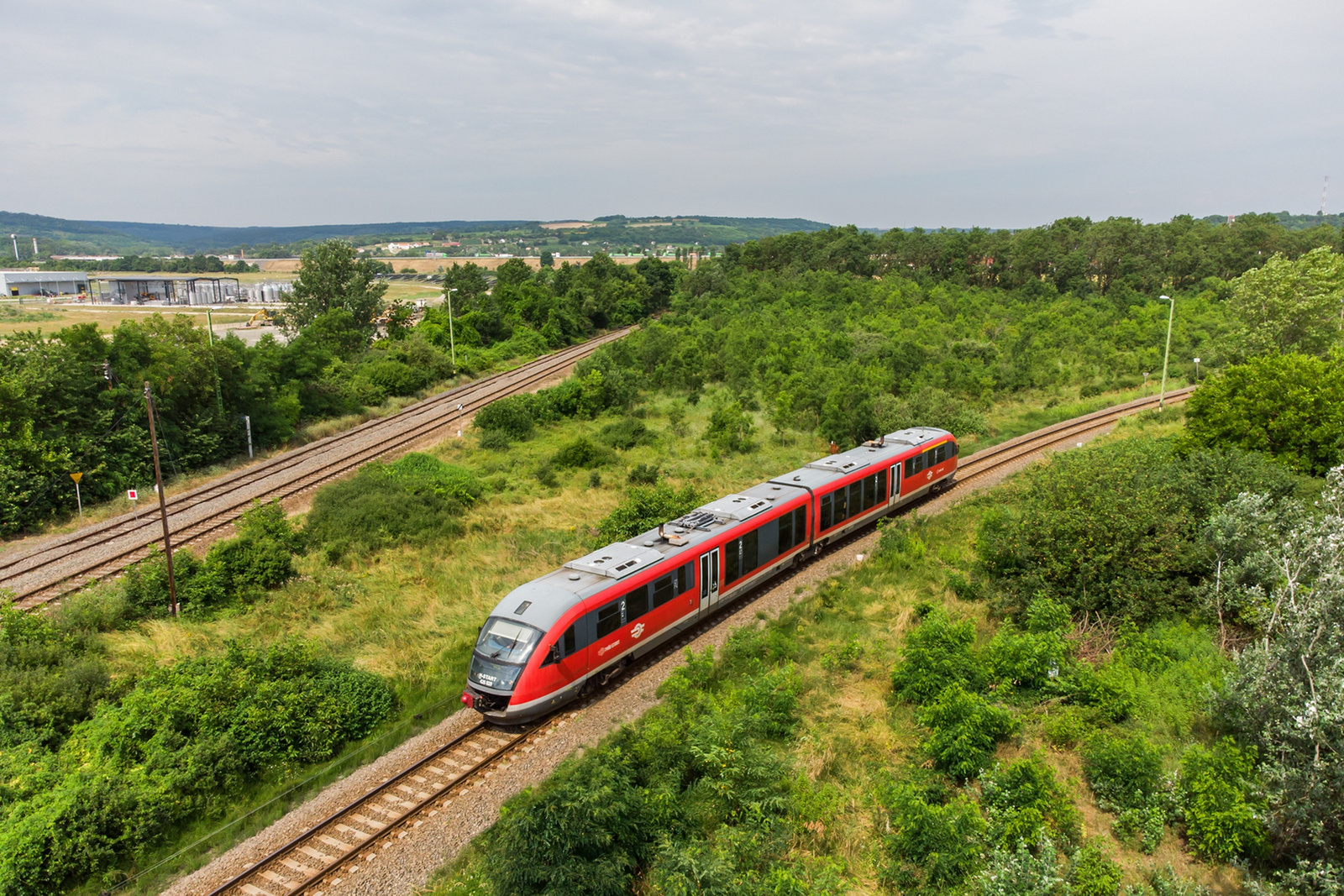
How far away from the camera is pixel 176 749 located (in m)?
14.9

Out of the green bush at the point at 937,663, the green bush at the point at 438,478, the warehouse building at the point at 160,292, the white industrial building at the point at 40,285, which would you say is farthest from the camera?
the white industrial building at the point at 40,285

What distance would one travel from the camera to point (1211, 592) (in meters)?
16.3

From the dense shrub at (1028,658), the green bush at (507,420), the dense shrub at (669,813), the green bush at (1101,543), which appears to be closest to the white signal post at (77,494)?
the green bush at (507,420)

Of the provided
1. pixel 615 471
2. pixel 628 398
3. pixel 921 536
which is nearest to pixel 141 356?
pixel 615 471

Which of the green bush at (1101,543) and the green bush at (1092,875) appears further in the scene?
the green bush at (1101,543)

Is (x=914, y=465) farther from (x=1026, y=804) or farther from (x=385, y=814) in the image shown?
(x=385, y=814)

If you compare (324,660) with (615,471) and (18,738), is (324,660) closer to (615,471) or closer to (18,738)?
(18,738)

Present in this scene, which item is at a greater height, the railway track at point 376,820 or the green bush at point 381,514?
the green bush at point 381,514

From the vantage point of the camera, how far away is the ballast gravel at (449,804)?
12.1m

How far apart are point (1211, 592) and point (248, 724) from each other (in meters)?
20.8

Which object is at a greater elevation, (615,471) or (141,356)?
(141,356)

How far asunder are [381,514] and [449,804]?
15702 millimetres

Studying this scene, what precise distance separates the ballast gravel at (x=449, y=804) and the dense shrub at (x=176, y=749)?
5.17 ft

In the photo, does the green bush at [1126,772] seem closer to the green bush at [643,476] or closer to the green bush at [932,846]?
the green bush at [932,846]
